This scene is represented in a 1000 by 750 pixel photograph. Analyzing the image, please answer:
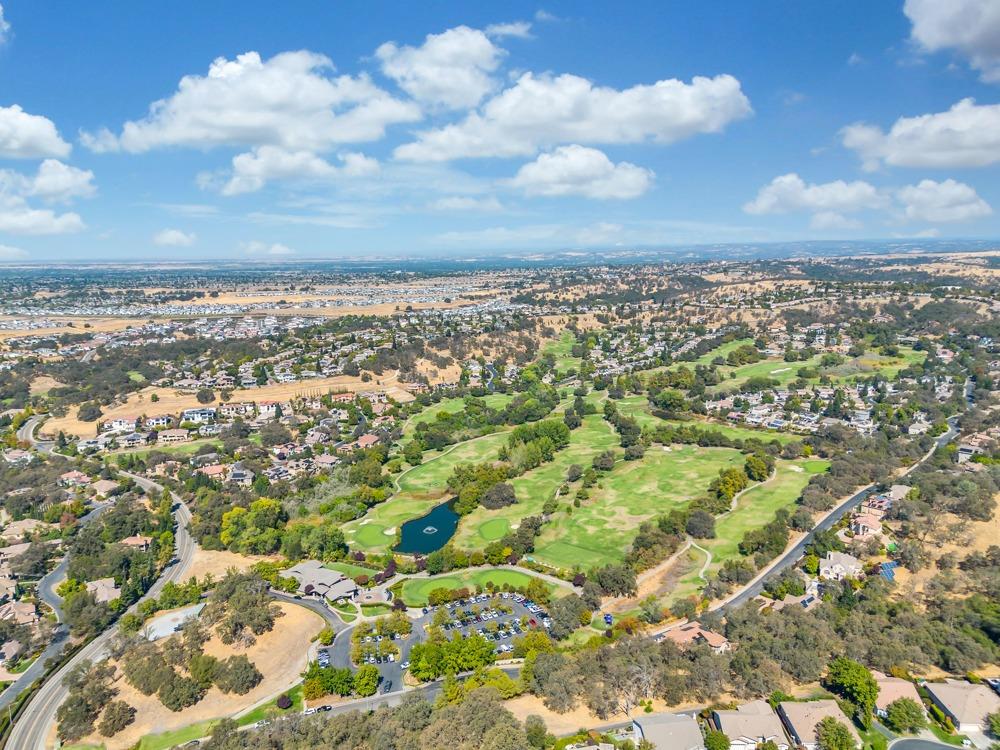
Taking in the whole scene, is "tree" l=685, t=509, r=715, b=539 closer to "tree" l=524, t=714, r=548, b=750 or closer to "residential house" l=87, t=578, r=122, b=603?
"tree" l=524, t=714, r=548, b=750

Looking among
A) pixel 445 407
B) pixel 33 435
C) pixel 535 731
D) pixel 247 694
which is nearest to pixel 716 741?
pixel 535 731

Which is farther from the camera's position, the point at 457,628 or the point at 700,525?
the point at 700,525

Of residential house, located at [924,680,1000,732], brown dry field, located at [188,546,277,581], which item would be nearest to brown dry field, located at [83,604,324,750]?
brown dry field, located at [188,546,277,581]

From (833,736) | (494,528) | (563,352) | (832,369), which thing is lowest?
(494,528)

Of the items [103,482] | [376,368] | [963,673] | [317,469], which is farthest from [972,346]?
[103,482]

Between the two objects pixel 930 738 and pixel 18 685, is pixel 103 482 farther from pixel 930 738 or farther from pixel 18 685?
pixel 930 738

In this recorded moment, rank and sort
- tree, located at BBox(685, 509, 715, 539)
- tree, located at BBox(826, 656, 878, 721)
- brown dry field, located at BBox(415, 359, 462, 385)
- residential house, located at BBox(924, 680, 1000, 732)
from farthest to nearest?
brown dry field, located at BBox(415, 359, 462, 385) → tree, located at BBox(685, 509, 715, 539) → tree, located at BBox(826, 656, 878, 721) → residential house, located at BBox(924, 680, 1000, 732)

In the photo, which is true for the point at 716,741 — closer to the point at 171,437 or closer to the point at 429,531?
the point at 429,531
